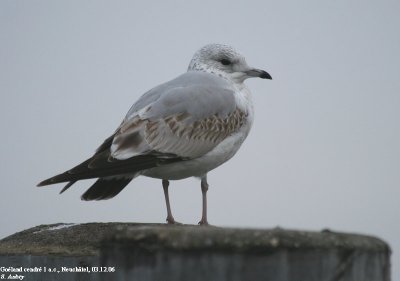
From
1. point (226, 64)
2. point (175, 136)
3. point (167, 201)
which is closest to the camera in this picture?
point (175, 136)

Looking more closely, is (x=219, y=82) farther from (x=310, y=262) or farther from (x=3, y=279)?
(x=310, y=262)

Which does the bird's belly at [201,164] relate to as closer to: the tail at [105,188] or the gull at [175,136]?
the gull at [175,136]

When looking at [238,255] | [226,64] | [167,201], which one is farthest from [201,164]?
[238,255]

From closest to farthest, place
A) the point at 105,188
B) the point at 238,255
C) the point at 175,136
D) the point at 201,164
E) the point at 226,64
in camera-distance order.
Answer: the point at 238,255
the point at 105,188
the point at 175,136
the point at 201,164
the point at 226,64

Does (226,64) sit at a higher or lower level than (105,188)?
higher

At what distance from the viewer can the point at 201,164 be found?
229 inches

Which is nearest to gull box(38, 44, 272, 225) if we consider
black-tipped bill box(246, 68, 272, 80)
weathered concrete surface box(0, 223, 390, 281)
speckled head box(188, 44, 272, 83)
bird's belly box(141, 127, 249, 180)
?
bird's belly box(141, 127, 249, 180)

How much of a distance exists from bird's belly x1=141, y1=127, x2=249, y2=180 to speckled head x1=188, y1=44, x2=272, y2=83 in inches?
34.2

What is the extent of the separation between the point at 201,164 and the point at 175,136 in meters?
0.36

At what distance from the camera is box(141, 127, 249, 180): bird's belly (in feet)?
18.7

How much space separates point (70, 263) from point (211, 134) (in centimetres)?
264

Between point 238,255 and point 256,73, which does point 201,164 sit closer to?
point 256,73

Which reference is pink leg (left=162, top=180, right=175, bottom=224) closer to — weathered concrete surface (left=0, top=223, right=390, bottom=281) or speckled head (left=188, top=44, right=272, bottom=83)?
speckled head (left=188, top=44, right=272, bottom=83)

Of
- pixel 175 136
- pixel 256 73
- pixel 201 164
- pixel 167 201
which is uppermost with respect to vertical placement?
pixel 256 73
